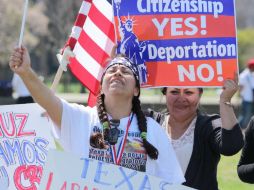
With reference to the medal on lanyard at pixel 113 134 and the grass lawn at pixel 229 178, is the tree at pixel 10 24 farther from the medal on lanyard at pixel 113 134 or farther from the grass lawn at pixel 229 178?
the medal on lanyard at pixel 113 134

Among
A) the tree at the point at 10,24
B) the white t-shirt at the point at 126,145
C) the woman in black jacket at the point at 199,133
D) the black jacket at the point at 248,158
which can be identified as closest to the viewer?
the white t-shirt at the point at 126,145

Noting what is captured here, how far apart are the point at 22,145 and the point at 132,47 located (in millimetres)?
1095

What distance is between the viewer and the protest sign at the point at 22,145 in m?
4.99

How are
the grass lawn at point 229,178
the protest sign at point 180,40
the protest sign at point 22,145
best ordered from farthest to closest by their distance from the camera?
the grass lawn at point 229,178 → the protest sign at point 22,145 → the protest sign at point 180,40

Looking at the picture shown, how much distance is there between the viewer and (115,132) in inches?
153

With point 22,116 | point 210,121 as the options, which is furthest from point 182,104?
point 22,116

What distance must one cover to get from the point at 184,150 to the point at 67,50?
117 centimetres

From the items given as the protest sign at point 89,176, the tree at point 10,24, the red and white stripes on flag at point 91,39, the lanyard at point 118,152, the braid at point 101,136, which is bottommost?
the protest sign at point 89,176

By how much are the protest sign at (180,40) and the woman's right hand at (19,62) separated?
0.94 metres

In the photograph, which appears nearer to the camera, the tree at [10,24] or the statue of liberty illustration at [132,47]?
the statue of liberty illustration at [132,47]

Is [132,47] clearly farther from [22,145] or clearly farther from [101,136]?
[22,145]

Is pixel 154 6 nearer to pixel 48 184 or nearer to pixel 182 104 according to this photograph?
pixel 182 104

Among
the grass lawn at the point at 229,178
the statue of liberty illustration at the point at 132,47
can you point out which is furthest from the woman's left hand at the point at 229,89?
the grass lawn at the point at 229,178

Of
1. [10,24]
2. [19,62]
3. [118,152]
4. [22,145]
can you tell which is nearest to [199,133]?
[118,152]
